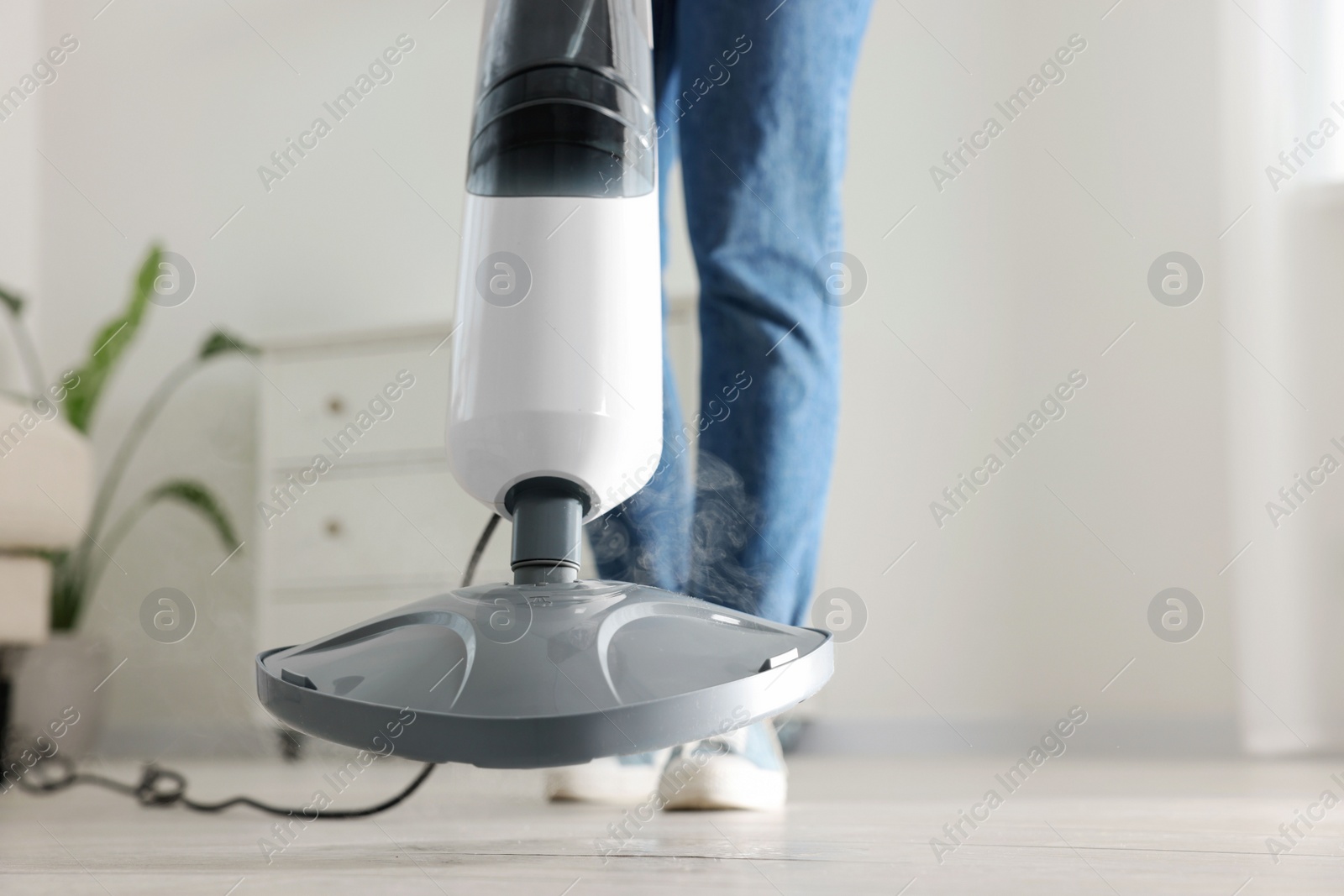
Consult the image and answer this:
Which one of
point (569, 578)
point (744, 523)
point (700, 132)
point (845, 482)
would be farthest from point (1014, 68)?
point (569, 578)

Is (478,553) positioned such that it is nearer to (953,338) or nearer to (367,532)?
(367,532)

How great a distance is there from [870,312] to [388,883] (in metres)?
1.68

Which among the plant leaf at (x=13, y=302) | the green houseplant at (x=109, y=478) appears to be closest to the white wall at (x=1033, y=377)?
the green houseplant at (x=109, y=478)

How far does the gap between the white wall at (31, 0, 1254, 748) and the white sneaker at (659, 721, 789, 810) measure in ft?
3.80

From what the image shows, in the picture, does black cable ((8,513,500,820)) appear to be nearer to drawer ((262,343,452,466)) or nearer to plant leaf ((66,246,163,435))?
drawer ((262,343,452,466))

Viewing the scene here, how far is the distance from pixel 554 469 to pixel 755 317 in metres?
0.28

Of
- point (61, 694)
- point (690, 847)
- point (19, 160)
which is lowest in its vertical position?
point (690, 847)

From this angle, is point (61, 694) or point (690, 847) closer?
point (690, 847)

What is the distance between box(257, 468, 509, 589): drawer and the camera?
1754 mm

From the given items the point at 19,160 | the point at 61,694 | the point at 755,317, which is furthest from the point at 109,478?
the point at 755,317

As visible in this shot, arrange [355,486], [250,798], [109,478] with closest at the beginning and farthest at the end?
[250,798], [355,486], [109,478]

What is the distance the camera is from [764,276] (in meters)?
0.72

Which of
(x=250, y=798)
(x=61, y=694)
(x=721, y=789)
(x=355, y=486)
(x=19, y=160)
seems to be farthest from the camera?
(x=19, y=160)

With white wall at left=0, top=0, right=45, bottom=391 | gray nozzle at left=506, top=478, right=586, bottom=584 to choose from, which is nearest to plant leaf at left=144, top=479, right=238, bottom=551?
white wall at left=0, top=0, right=45, bottom=391
